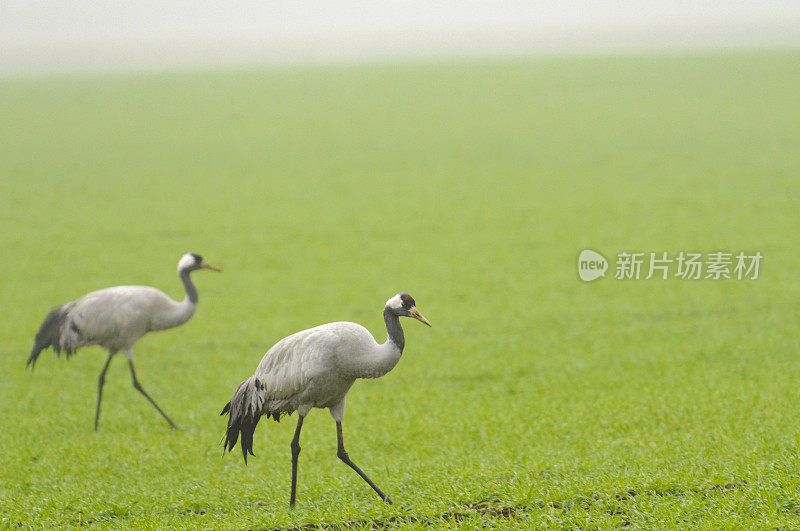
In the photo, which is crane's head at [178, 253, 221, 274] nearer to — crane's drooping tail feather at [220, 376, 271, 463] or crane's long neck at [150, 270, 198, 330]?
crane's long neck at [150, 270, 198, 330]

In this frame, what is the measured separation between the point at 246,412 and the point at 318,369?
1.01m

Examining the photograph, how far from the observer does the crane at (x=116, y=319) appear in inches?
414

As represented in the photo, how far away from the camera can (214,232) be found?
78.7 feet

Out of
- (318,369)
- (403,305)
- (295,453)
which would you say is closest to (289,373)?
(318,369)

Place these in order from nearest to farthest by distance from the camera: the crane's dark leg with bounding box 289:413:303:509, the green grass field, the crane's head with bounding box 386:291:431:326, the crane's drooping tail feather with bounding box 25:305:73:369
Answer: the crane's head with bounding box 386:291:431:326 < the crane's dark leg with bounding box 289:413:303:509 < the green grass field < the crane's drooping tail feather with bounding box 25:305:73:369

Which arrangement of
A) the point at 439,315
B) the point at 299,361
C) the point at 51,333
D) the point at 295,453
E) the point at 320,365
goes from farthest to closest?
the point at 439,315 → the point at 51,333 → the point at 295,453 → the point at 299,361 → the point at 320,365

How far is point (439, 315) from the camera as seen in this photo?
52.1 feet

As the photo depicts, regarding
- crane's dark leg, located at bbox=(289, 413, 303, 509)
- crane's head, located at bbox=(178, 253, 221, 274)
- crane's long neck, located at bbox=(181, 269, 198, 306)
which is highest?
crane's head, located at bbox=(178, 253, 221, 274)

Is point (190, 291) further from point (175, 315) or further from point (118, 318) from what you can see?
point (118, 318)

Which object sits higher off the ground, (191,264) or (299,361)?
(191,264)

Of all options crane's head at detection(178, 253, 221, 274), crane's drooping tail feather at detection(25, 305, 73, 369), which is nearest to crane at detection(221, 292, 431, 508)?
crane's head at detection(178, 253, 221, 274)

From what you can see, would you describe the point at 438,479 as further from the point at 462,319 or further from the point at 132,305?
the point at 462,319

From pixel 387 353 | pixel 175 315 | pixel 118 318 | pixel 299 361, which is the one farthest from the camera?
pixel 175 315

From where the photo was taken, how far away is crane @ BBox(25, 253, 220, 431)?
1052 cm
